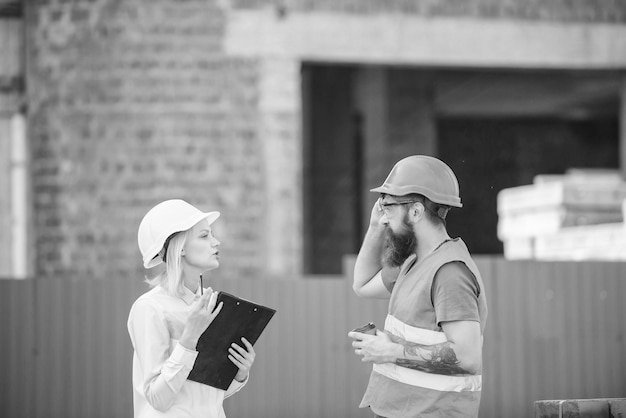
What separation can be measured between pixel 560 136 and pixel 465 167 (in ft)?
13.9

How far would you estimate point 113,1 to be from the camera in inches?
457

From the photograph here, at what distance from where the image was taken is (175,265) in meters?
4.43

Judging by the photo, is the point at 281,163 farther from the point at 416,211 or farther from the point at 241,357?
the point at 416,211

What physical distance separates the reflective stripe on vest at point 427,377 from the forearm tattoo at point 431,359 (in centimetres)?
4

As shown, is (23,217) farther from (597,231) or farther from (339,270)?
(339,270)

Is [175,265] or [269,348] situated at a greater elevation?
[175,265]

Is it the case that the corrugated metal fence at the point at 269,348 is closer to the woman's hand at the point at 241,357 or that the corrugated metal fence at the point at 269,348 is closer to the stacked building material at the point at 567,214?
the stacked building material at the point at 567,214

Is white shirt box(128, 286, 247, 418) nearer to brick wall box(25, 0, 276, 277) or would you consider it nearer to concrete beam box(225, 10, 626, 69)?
brick wall box(25, 0, 276, 277)

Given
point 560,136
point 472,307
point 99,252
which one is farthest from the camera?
point 560,136

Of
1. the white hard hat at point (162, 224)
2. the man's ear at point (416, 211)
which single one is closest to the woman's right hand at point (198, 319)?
the white hard hat at point (162, 224)

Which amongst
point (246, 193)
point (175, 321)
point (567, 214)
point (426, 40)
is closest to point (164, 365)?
point (175, 321)

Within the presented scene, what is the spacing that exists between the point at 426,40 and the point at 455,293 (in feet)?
29.2

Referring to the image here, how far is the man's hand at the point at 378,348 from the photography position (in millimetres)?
3977

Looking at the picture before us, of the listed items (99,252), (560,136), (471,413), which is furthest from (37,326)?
(560,136)
